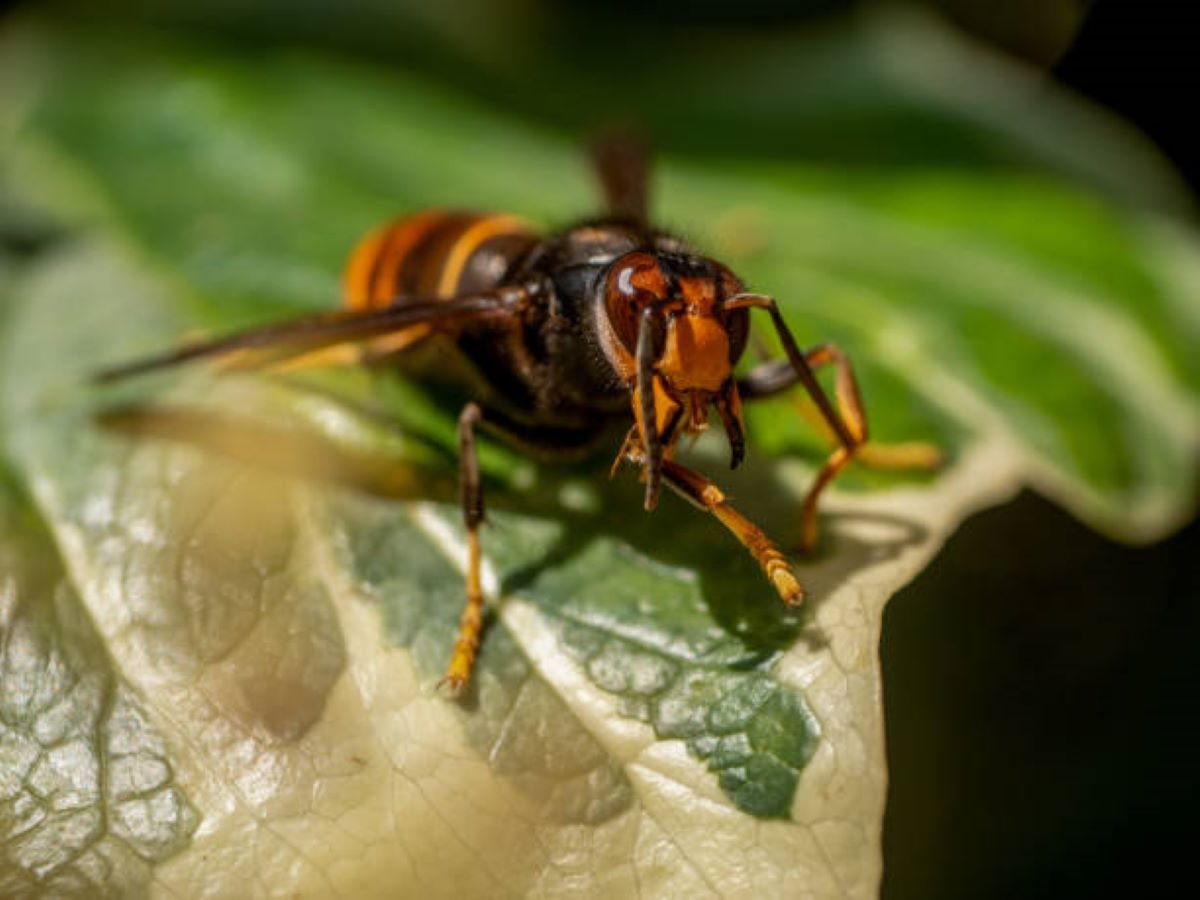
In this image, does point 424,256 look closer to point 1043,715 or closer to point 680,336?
point 680,336

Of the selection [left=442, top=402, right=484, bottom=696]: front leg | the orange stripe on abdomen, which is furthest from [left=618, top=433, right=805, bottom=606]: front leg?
the orange stripe on abdomen

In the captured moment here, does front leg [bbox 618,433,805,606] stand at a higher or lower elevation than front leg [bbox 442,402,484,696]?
higher

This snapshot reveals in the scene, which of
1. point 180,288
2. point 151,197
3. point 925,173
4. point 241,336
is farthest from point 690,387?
point 925,173

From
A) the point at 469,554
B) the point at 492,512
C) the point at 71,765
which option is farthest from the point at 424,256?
the point at 71,765

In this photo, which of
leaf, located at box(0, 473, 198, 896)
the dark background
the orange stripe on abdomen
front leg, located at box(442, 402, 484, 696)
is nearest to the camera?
leaf, located at box(0, 473, 198, 896)

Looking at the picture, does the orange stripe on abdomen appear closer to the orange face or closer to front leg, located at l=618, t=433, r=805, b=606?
the orange face

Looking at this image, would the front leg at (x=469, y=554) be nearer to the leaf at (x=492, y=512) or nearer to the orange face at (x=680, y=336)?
the leaf at (x=492, y=512)

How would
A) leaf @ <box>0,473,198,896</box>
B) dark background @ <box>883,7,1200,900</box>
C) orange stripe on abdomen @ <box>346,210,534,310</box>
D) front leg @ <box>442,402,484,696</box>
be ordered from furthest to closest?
dark background @ <box>883,7,1200,900</box>
orange stripe on abdomen @ <box>346,210,534,310</box>
front leg @ <box>442,402,484,696</box>
leaf @ <box>0,473,198,896</box>

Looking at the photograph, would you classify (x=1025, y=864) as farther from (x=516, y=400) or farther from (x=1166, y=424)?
(x=516, y=400)

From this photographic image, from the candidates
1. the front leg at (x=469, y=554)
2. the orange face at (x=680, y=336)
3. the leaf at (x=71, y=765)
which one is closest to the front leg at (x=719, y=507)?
the orange face at (x=680, y=336)
